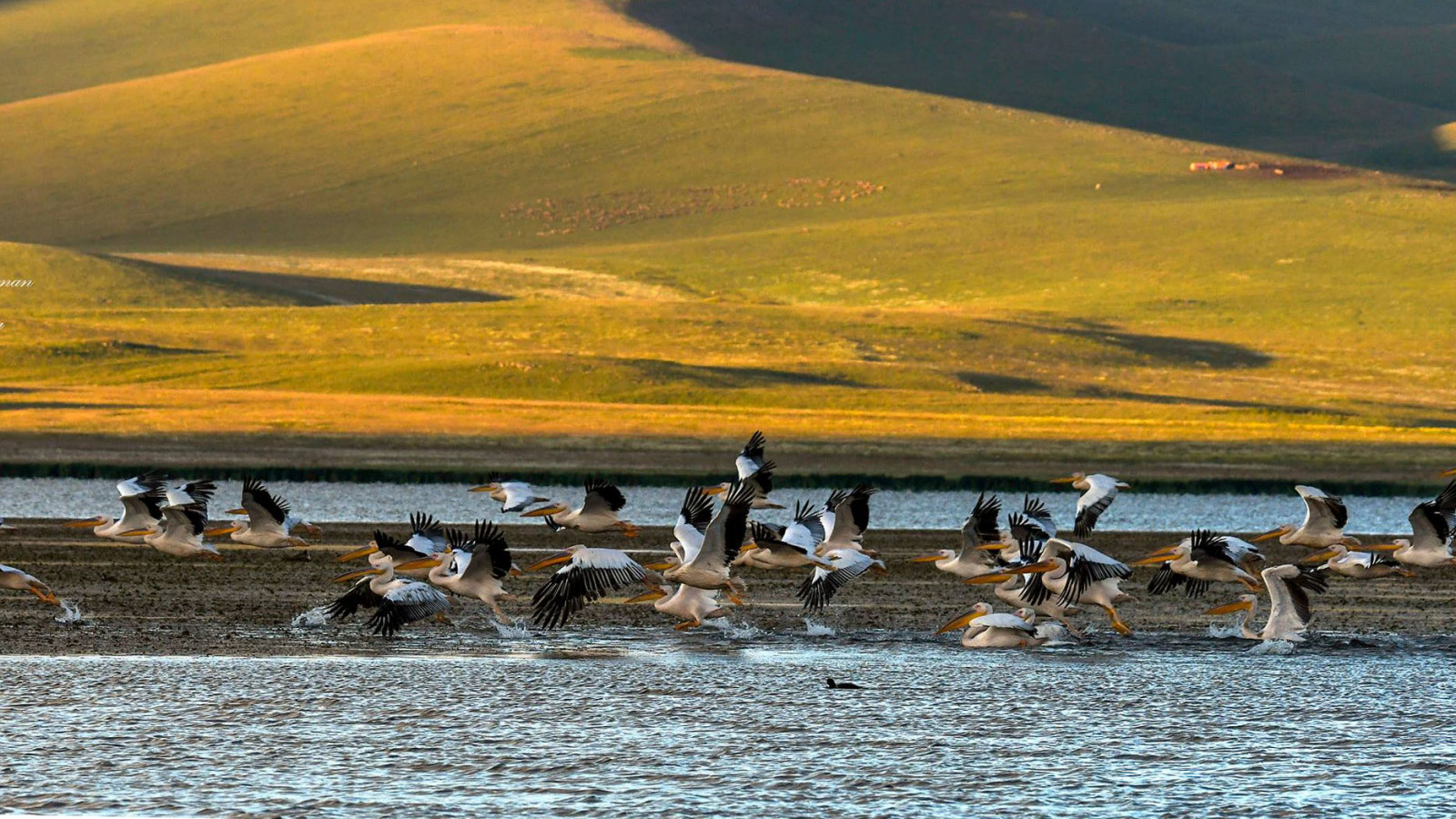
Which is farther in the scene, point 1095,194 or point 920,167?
point 920,167

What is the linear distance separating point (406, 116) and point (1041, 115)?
48187 mm

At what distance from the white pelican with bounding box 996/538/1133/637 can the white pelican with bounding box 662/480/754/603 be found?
112 inches

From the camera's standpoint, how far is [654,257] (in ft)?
416

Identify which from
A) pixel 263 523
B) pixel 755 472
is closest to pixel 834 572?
pixel 755 472

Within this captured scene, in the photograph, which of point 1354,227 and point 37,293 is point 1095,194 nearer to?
point 1354,227

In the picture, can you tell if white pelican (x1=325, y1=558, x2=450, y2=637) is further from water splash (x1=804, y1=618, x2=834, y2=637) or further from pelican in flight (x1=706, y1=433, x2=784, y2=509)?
water splash (x1=804, y1=618, x2=834, y2=637)

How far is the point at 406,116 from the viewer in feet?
516

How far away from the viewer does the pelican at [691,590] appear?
18500 mm

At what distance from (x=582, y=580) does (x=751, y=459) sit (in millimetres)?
4621

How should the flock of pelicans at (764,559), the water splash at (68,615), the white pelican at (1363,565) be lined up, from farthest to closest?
the white pelican at (1363,565)
the water splash at (68,615)
the flock of pelicans at (764,559)

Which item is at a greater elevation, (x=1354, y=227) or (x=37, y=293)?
(x=1354, y=227)

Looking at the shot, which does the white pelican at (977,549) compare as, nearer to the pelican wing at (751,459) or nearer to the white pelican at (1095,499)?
the white pelican at (1095,499)

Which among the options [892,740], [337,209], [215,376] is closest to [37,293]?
[215,376]

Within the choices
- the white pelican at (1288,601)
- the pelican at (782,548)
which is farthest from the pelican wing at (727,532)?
the white pelican at (1288,601)
